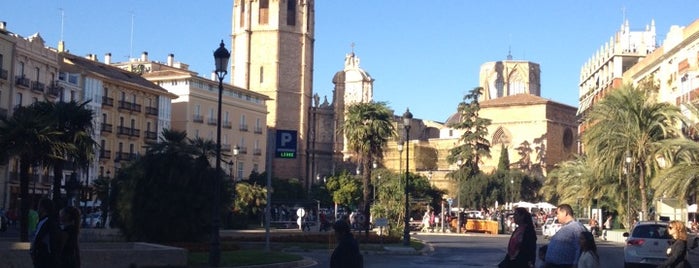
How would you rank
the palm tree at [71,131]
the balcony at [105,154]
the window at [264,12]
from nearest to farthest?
1. the palm tree at [71,131]
2. the balcony at [105,154]
3. the window at [264,12]

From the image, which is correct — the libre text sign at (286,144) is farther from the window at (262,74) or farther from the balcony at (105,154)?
the window at (262,74)

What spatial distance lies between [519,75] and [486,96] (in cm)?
578

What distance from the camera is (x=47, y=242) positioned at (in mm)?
11398

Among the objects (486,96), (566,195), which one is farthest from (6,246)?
(486,96)

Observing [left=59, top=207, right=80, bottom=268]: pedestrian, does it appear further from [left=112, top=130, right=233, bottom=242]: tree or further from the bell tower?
the bell tower

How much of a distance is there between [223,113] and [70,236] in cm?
8882

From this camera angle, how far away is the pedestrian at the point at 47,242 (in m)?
11.3

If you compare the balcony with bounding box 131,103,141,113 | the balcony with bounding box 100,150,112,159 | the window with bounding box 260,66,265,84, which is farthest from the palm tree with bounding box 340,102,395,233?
the window with bounding box 260,66,265,84

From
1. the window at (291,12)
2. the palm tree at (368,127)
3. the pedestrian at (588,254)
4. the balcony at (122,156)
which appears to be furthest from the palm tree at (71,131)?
the window at (291,12)

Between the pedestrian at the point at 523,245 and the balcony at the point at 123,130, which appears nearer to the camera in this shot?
the pedestrian at the point at 523,245

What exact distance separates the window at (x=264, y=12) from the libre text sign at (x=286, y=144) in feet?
295

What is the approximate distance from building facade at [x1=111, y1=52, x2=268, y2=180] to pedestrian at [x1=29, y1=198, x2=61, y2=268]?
76260 millimetres

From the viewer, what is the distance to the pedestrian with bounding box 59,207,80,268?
11.4 m

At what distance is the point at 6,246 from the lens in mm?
19000
